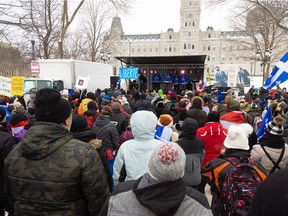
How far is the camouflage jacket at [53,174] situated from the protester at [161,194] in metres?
0.46

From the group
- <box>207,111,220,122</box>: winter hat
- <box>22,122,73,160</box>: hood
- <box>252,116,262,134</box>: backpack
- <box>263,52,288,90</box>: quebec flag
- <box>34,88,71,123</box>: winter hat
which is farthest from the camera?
<box>252,116,262,134</box>: backpack

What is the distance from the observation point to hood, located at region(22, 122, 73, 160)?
76.7 inches

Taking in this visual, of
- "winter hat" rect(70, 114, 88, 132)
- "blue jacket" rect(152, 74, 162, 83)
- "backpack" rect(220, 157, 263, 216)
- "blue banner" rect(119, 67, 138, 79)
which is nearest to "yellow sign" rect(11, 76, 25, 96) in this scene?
"winter hat" rect(70, 114, 88, 132)

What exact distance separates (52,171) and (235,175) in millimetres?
1691

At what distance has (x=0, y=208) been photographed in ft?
10.4

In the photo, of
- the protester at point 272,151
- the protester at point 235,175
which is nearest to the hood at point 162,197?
the protester at point 235,175

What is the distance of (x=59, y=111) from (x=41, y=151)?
0.37 meters

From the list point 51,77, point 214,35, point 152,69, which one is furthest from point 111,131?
point 214,35

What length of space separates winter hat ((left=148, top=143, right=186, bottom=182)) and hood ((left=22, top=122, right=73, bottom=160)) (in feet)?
2.64

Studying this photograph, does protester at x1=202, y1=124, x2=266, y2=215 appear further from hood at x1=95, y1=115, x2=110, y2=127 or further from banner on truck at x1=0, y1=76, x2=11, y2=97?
banner on truck at x1=0, y1=76, x2=11, y2=97

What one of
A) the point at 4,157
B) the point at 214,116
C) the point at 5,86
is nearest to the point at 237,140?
the point at 214,116

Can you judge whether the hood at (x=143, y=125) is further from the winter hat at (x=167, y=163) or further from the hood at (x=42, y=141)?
the winter hat at (x=167, y=163)

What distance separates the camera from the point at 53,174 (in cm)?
194

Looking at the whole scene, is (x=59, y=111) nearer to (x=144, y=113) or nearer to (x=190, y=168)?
(x=144, y=113)
